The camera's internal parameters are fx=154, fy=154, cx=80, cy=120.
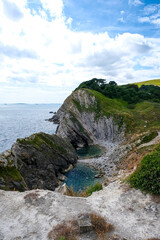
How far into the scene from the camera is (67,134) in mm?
60469

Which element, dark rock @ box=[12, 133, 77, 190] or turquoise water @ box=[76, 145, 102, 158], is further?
turquoise water @ box=[76, 145, 102, 158]

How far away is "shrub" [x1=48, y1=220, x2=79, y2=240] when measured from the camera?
887cm

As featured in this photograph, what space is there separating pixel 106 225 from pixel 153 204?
4.28 metres

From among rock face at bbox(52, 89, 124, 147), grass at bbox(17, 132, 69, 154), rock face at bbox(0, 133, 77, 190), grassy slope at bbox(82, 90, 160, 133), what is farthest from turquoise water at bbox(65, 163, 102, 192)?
grassy slope at bbox(82, 90, 160, 133)

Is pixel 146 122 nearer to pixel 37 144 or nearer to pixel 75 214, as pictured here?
pixel 37 144

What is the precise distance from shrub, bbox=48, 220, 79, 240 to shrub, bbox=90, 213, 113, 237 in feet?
3.74

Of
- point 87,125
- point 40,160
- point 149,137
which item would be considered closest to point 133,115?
point 87,125

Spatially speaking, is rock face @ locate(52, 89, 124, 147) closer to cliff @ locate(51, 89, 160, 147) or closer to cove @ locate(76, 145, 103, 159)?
cliff @ locate(51, 89, 160, 147)

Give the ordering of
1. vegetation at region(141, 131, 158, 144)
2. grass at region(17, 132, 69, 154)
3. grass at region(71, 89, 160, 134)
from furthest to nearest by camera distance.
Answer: grass at region(71, 89, 160, 134)
vegetation at region(141, 131, 158, 144)
grass at region(17, 132, 69, 154)

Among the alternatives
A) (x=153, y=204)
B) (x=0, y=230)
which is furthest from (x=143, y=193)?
(x=0, y=230)

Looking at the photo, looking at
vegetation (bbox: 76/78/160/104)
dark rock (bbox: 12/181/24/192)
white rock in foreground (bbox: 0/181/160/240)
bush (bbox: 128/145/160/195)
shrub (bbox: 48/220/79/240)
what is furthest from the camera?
vegetation (bbox: 76/78/160/104)

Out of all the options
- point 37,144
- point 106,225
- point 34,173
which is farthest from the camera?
point 37,144

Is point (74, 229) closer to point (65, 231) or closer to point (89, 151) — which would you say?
point (65, 231)

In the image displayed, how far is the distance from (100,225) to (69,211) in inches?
101
